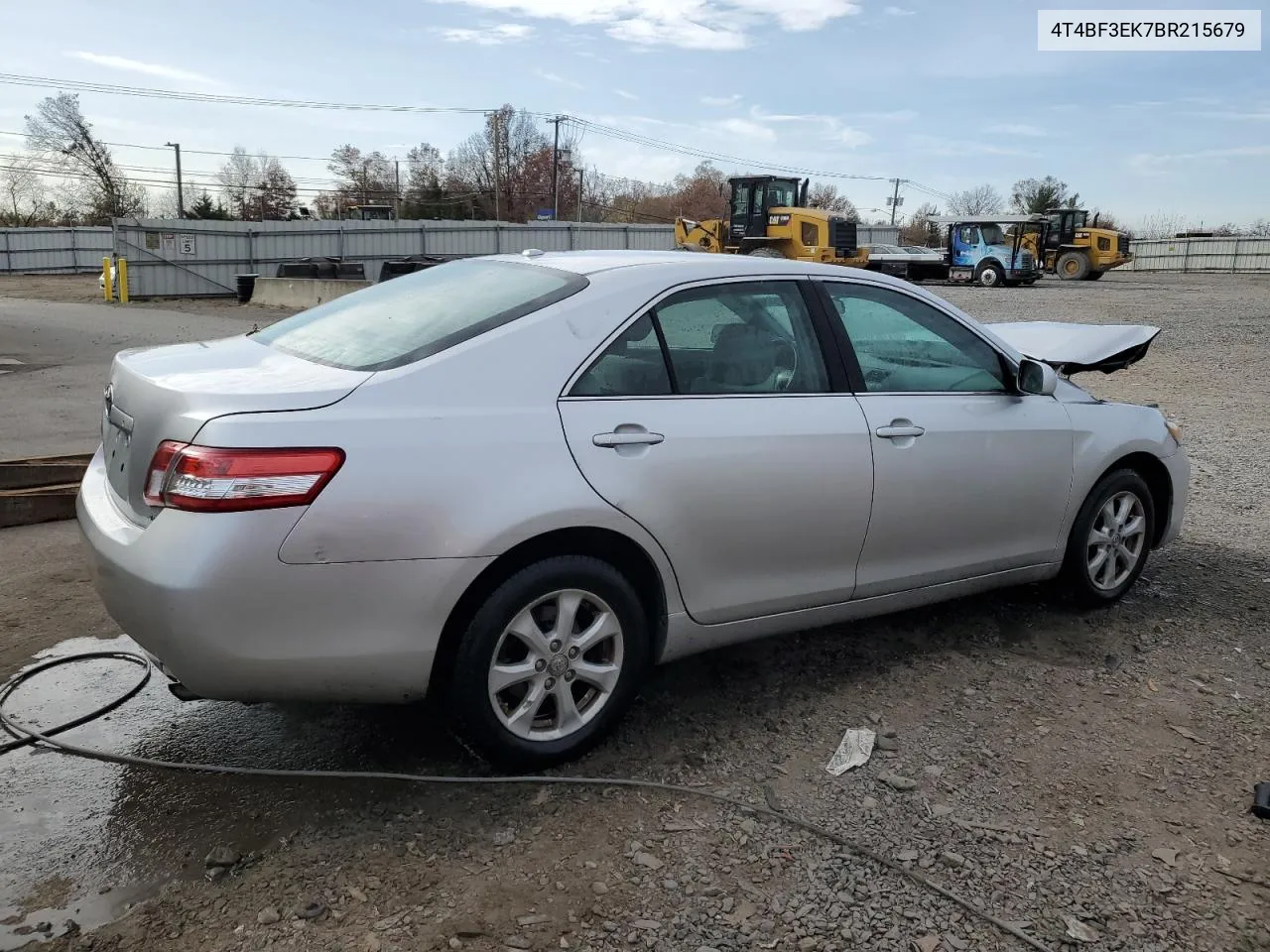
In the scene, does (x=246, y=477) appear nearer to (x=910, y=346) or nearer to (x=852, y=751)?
(x=852, y=751)

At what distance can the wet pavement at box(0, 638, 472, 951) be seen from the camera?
2.61 meters

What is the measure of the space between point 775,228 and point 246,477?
29.3 metres

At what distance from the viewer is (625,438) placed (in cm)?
311

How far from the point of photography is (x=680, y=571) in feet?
10.7

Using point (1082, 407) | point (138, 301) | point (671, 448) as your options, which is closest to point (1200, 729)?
point (1082, 407)

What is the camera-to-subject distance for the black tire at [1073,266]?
39.4 metres

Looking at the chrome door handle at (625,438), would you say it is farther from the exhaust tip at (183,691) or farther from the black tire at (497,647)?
the exhaust tip at (183,691)

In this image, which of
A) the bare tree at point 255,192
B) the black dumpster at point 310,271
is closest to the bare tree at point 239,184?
the bare tree at point 255,192

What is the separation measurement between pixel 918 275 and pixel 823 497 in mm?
36983

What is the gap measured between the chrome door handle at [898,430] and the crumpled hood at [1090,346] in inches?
52.2

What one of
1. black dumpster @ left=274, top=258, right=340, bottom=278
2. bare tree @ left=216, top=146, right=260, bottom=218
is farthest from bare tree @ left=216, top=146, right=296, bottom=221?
black dumpster @ left=274, top=258, right=340, bottom=278

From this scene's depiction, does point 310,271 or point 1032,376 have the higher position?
point 310,271

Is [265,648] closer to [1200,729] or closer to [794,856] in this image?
[794,856]

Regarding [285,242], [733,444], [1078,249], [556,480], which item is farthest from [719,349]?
[1078,249]
